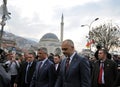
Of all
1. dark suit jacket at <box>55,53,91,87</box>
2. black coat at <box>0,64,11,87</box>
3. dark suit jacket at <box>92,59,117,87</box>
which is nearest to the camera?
black coat at <box>0,64,11,87</box>

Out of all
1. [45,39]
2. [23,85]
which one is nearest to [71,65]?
[23,85]

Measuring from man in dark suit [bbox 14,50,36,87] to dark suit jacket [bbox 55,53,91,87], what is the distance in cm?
428

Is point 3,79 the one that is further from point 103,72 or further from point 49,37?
point 49,37

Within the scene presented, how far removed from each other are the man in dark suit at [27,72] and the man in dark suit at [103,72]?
7.10 ft

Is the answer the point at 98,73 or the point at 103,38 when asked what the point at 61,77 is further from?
the point at 103,38

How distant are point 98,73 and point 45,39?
136 metres

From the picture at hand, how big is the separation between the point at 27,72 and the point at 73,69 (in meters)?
4.80

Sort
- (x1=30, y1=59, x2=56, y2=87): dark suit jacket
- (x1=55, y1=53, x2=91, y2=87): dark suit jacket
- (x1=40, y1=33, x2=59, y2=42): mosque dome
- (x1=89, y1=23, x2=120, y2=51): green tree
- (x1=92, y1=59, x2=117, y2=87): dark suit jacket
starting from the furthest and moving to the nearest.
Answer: (x1=40, y1=33, x2=59, y2=42): mosque dome, (x1=89, y1=23, x2=120, y2=51): green tree, (x1=92, y1=59, x2=117, y2=87): dark suit jacket, (x1=30, y1=59, x2=56, y2=87): dark suit jacket, (x1=55, y1=53, x2=91, y2=87): dark suit jacket

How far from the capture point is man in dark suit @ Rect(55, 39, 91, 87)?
279 inches

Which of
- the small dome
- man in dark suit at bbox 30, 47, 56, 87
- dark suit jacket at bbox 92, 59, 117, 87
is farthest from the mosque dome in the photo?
man in dark suit at bbox 30, 47, 56, 87

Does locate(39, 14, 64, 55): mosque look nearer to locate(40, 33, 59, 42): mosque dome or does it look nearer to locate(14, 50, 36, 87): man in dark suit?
locate(40, 33, 59, 42): mosque dome

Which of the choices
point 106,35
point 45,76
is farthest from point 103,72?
point 106,35

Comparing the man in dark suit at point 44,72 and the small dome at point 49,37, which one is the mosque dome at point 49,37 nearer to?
the small dome at point 49,37

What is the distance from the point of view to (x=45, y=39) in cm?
Answer: 14650
